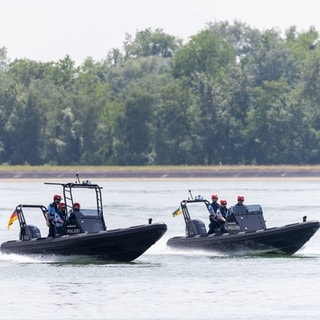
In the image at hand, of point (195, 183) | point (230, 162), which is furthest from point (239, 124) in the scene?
point (195, 183)

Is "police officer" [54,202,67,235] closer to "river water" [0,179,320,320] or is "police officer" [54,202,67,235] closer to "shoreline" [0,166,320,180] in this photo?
"river water" [0,179,320,320]

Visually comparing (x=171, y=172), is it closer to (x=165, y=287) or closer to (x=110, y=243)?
(x=110, y=243)

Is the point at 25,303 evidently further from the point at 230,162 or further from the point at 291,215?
the point at 230,162

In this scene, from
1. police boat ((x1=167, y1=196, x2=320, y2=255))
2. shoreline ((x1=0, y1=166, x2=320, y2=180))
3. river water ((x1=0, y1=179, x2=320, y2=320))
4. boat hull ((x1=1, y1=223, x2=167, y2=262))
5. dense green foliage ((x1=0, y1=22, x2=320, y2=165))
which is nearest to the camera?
river water ((x1=0, y1=179, x2=320, y2=320))

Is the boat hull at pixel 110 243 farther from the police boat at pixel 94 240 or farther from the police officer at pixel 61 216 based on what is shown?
the police officer at pixel 61 216

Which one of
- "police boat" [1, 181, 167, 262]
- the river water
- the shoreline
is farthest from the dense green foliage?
"police boat" [1, 181, 167, 262]

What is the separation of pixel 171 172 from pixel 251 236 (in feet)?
349

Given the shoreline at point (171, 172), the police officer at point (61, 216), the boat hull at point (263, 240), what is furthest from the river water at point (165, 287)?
the shoreline at point (171, 172)

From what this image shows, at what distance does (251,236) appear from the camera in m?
47.6

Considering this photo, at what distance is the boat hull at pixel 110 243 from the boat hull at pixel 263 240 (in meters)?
3.15

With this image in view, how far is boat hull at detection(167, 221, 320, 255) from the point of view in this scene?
156 ft

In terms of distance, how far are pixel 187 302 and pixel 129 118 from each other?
11951 centimetres

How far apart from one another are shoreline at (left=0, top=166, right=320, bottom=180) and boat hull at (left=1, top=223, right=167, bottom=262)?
105 meters

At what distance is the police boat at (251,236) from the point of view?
1871 inches
